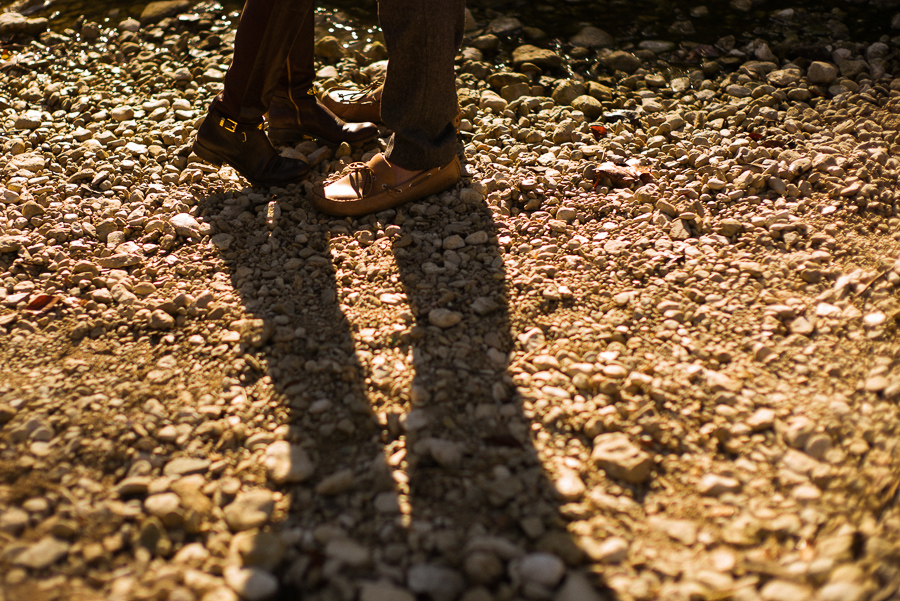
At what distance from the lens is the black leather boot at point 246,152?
2.45 metres

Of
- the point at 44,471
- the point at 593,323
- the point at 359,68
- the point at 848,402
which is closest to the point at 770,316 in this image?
the point at 848,402

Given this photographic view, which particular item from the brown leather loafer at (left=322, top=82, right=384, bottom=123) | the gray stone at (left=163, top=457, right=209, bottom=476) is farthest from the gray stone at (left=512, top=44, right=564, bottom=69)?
the gray stone at (left=163, top=457, right=209, bottom=476)

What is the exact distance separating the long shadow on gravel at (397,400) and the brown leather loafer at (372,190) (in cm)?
5

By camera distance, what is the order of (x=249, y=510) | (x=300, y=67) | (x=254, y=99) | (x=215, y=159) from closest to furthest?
1. (x=249, y=510)
2. (x=254, y=99)
3. (x=215, y=159)
4. (x=300, y=67)

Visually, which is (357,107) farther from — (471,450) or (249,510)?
(249,510)

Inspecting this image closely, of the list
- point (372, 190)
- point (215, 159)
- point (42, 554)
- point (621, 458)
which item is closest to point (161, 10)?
point (215, 159)

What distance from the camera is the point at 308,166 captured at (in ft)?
8.52

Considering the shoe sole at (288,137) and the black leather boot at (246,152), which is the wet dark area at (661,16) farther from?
the black leather boot at (246,152)

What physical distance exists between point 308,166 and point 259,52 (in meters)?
0.48

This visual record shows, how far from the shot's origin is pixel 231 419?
1.69 meters

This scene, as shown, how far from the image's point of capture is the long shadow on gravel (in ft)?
4.51

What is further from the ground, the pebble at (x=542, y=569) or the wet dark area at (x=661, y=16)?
the wet dark area at (x=661, y=16)

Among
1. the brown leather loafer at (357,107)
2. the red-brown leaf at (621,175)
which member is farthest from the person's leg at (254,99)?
the red-brown leaf at (621,175)

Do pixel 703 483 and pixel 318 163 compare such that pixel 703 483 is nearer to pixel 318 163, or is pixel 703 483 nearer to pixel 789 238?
pixel 789 238
